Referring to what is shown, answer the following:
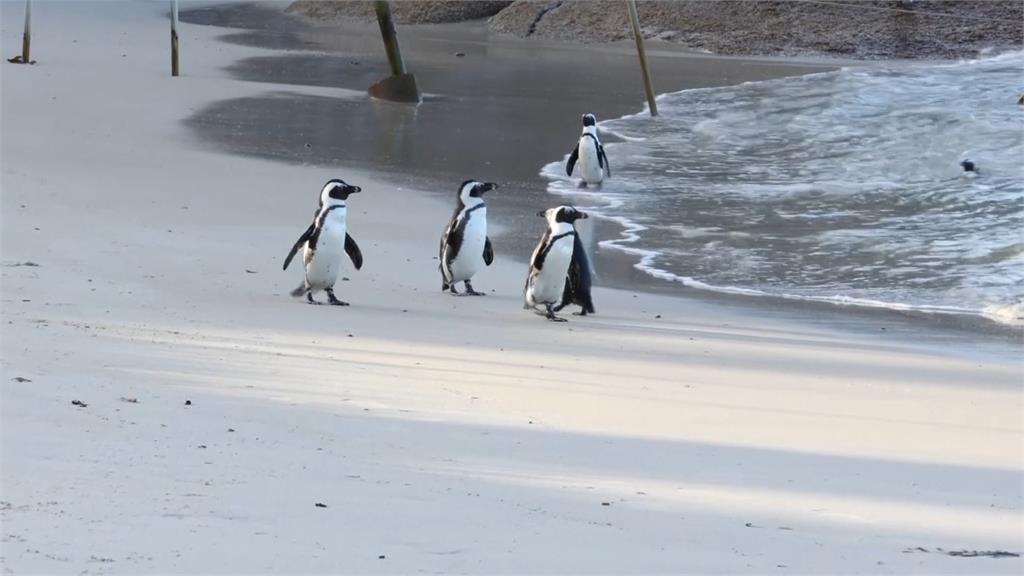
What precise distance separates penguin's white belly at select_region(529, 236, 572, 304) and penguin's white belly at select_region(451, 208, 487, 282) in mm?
600

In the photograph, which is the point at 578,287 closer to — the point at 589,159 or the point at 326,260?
the point at 326,260

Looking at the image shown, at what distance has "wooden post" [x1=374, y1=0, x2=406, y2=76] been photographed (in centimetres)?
1772

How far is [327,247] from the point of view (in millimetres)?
7793

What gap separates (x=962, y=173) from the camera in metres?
13.7

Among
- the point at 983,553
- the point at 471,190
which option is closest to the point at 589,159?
the point at 471,190

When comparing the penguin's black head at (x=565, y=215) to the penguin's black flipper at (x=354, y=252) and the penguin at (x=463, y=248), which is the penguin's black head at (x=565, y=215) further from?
the penguin's black flipper at (x=354, y=252)

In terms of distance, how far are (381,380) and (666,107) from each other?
43.0 feet

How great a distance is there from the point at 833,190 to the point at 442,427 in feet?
29.2

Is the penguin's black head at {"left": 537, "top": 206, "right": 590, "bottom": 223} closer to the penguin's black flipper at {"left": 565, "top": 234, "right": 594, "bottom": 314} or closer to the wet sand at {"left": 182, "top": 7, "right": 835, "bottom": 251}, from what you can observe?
the penguin's black flipper at {"left": 565, "top": 234, "right": 594, "bottom": 314}

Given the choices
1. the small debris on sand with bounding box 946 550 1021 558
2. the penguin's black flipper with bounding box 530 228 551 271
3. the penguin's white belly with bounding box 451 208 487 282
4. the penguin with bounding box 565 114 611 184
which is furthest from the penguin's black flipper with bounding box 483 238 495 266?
the small debris on sand with bounding box 946 550 1021 558

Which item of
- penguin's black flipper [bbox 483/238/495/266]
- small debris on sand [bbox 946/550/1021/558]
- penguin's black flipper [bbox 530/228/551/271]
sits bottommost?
penguin's black flipper [bbox 483/238/495/266]

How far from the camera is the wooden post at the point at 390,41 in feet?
58.1

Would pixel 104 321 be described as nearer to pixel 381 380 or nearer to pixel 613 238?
pixel 381 380

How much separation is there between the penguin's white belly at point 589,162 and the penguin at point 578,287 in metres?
5.05
